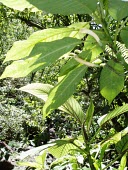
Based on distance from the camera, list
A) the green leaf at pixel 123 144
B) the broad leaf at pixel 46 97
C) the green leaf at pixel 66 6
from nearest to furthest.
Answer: the green leaf at pixel 66 6 < the broad leaf at pixel 46 97 < the green leaf at pixel 123 144

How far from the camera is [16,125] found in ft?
14.8

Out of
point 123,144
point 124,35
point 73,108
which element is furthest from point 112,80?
point 123,144

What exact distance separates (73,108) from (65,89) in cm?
20

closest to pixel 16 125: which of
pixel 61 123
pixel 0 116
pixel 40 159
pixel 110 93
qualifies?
pixel 0 116

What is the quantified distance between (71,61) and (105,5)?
0.08m

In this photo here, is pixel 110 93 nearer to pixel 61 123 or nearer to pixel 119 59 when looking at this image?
pixel 119 59

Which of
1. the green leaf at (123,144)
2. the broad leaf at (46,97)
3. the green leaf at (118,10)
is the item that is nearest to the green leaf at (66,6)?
the green leaf at (118,10)

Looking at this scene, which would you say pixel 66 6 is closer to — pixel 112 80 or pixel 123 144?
pixel 112 80

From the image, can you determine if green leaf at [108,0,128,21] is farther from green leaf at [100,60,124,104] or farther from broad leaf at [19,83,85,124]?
broad leaf at [19,83,85,124]

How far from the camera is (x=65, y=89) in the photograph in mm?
437

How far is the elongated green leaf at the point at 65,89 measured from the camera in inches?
17.1

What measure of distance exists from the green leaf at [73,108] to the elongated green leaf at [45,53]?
197mm

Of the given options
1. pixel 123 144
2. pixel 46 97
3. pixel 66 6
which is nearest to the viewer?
pixel 66 6

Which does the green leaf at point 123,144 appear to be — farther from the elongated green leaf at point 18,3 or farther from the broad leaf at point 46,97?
the elongated green leaf at point 18,3
